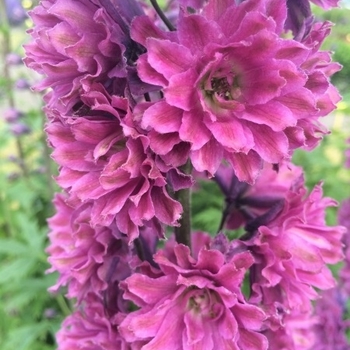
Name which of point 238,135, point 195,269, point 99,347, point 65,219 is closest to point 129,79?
point 238,135

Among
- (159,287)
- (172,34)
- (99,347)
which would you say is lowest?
(99,347)

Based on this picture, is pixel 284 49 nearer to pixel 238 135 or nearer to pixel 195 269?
pixel 238 135

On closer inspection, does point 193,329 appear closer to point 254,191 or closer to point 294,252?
point 294,252

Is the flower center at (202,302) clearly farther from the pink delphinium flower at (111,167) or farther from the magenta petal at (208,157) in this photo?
the magenta petal at (208,157)

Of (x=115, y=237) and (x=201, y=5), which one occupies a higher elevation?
(x=201, y=5)

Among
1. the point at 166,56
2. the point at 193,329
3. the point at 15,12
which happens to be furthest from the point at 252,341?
the point at 15,12

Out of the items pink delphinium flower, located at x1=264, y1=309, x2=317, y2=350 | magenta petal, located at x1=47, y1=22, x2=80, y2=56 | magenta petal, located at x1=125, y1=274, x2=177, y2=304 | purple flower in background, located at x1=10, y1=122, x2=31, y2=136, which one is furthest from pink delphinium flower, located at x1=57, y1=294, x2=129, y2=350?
purple flower in background, located at x1=10, y1=122, x2=31, y2=136

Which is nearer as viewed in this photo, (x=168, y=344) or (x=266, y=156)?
(x=266, y=156)

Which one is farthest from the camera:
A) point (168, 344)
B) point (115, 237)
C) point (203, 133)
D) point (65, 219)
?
point (65, 219)
